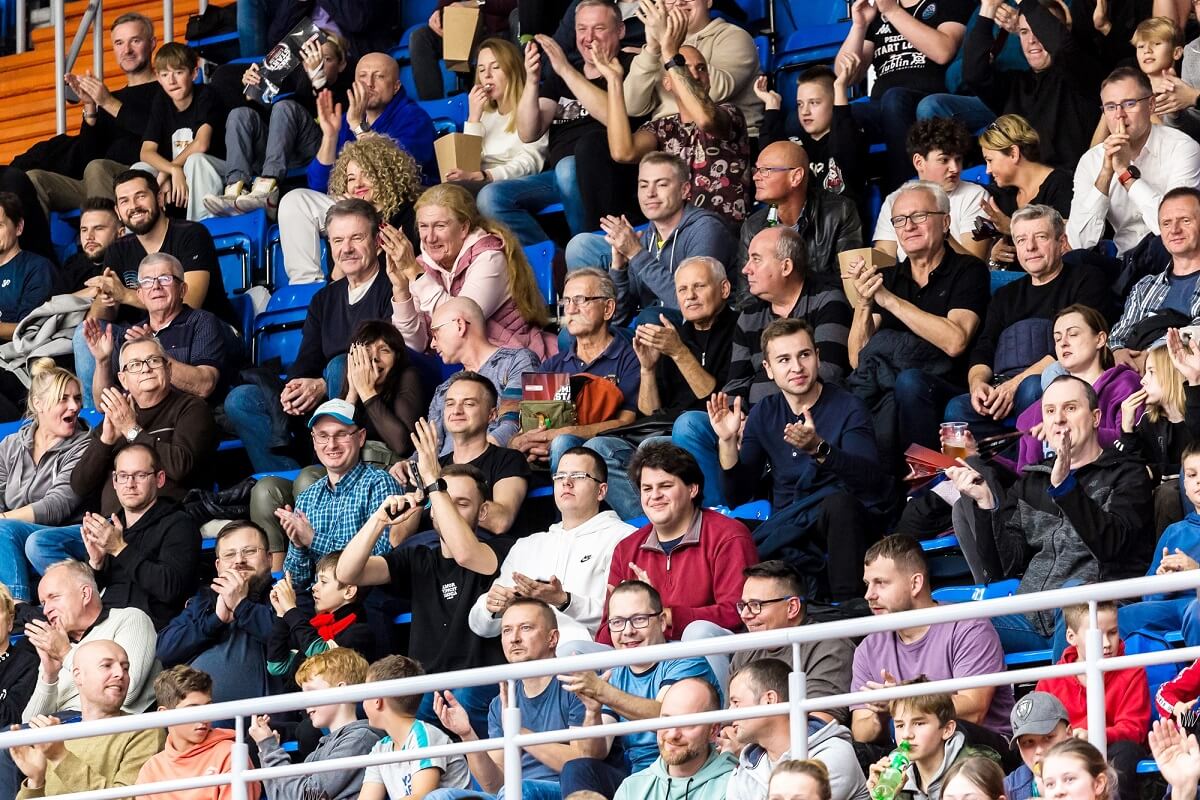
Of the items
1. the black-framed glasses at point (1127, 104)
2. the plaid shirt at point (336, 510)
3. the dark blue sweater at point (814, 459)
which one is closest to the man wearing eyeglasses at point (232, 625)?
the plaid shirt at point (336, 510)

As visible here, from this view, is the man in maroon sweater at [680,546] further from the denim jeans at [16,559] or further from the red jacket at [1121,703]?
the denim jeans at [16,559]

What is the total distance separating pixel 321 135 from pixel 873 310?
332cm

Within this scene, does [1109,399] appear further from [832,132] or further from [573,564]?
[832,132]

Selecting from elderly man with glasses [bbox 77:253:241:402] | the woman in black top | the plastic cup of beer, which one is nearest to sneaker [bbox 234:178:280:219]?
elderly man with glasses [bbox 77:253:241:402]

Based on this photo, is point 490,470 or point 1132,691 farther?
point 490,470

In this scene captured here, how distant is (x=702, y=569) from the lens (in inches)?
286

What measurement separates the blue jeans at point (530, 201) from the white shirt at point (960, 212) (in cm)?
128

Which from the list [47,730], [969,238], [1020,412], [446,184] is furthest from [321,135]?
[47,730]

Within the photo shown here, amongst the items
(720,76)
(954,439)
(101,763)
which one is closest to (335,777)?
(101,763)

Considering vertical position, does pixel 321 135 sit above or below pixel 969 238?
below

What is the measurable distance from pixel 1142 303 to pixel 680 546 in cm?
163

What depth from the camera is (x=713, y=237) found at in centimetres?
869

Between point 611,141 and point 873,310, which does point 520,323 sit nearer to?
point 611,141

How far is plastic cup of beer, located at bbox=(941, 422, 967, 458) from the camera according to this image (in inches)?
290
